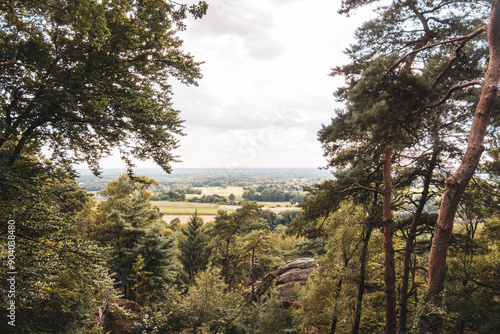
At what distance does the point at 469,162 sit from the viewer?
396 centimetres

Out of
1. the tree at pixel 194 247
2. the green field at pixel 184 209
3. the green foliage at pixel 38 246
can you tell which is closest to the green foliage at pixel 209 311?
the green foliage at pixel 38 246

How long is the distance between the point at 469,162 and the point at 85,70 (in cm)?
912

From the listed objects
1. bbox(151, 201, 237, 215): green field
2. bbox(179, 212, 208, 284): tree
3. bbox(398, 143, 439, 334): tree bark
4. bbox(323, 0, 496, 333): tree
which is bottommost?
bbox(151, 201, 237, 215): green field

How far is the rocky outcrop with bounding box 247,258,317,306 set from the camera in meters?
13.7

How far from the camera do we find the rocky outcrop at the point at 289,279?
45.0 ft

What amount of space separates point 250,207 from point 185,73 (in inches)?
474

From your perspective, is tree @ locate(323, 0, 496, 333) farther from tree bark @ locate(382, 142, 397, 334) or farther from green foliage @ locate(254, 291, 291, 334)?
green foliage @ locate(254, 291, 291, 334)

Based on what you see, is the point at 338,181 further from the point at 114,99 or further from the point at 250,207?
the point at 250,207

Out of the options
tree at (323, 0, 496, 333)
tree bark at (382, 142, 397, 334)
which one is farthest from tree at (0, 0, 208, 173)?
tree bark at (382, 142, 397, 334)

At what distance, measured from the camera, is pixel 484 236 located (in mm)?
9883

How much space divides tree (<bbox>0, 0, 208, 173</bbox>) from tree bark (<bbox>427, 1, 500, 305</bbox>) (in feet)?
20.8

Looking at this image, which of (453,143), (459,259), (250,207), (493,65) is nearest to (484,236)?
(459,259)

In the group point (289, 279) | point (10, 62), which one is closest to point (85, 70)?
point (10, 62)

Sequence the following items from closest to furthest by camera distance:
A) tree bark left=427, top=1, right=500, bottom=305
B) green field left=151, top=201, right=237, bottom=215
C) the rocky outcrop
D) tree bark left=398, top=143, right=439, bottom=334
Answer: tree bark left=427, top=1, right=500, bottom=305
tree bark left=398, top=143, right=439, bottom=334
the rocky outcrop
green field left=151, top=201, right=237, bottom=215
